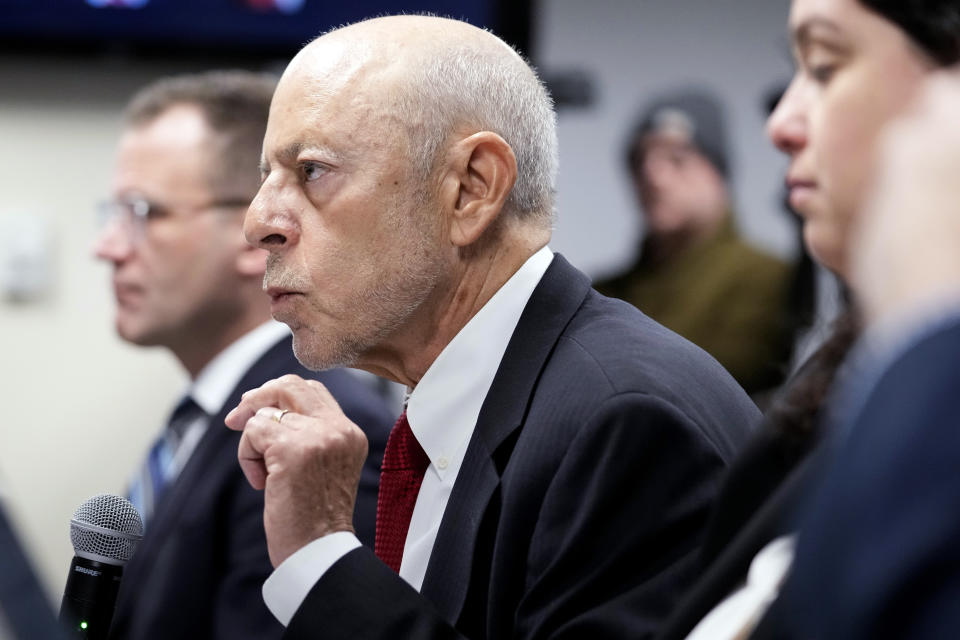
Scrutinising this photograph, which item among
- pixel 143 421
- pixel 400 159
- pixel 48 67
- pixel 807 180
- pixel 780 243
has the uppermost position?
pixel 807 180

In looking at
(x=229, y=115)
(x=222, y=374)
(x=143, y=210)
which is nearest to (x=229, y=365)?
(x=222, y=374)

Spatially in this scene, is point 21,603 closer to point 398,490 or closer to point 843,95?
point 843,95

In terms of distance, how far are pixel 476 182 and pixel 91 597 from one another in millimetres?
547

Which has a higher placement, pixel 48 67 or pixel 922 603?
pixel 922 603

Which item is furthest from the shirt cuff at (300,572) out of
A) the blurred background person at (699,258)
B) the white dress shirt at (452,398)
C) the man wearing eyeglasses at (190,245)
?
the blurred background person at (699,258)

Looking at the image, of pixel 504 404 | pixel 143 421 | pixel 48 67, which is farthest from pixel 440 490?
pixel 48 67

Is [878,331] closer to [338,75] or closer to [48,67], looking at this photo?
[338,75]

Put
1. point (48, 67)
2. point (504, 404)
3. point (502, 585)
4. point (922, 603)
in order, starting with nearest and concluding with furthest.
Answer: point (922, 603)
point (502, 585)
point (504, 404)
point (48, 67)

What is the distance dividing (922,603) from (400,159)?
88cm

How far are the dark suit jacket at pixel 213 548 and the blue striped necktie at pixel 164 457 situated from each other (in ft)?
1.15

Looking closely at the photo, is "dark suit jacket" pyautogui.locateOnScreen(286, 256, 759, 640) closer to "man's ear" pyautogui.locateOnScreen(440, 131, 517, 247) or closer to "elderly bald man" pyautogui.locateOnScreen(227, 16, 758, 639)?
"elderly bald man" pyautogui.locateOnScreen(227, 16, 758, 639)

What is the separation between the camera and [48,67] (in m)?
2.91

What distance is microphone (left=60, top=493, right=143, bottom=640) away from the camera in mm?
1110

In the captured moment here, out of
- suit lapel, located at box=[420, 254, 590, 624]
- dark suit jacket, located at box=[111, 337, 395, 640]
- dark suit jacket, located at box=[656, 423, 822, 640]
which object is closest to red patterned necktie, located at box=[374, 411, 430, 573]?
suit lapel, located at box=[420, 254, 590, 624]
